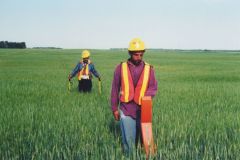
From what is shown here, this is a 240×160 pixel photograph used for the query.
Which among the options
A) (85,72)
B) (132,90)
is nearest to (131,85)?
(132,90)

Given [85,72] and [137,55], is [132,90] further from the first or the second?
[85,72]

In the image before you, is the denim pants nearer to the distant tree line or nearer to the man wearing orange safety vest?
the man wearing orange safety vest

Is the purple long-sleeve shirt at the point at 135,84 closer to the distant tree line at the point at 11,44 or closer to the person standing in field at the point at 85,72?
the person standing in field at the point at 85,72

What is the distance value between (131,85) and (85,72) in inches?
324

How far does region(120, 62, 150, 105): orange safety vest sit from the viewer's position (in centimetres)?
601

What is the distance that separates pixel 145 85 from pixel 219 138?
1.44 metres

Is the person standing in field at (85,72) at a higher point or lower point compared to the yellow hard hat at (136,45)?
lower

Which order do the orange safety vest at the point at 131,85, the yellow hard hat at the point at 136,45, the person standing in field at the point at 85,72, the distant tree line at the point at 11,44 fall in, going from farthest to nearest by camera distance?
the distant tree line at the point at 11,44 < the person standing in field at the point at 85,72 < the orange safety vest at the point at 131,85 < the yellow hard hat at the point at 136,45

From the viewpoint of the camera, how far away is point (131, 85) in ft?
19.8

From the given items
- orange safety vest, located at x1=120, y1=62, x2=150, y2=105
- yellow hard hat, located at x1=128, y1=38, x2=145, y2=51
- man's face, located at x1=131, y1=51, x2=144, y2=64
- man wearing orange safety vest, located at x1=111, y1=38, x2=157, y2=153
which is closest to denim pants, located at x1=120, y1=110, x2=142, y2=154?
man wearing orange safety vest, located at x1=111, y1=38, x2=157, y2=153

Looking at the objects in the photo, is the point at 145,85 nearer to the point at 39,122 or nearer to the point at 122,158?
the point at 122,158

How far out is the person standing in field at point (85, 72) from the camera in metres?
13.5

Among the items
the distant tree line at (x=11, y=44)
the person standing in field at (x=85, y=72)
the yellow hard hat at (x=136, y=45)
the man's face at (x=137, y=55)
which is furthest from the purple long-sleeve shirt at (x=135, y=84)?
the distant tree line at (x=11, y=44)

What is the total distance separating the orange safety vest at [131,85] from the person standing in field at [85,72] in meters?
7.21
